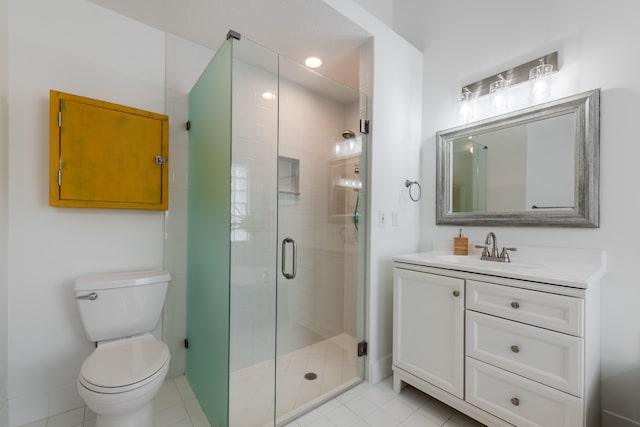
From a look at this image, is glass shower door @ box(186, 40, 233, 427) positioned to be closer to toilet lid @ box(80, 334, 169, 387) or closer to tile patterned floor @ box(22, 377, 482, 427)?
tile patterned floor @ box(22, 377, 482, 427)

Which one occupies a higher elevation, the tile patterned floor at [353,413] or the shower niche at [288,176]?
the shower niche at [288,176]

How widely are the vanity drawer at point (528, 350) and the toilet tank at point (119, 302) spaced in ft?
5.94

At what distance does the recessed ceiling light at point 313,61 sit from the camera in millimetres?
2266

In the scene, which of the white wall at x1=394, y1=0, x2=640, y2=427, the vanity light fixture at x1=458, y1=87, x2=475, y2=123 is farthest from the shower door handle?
Answer: the vanity light fixture at x1=458, y1=87, x2=475, y2=123

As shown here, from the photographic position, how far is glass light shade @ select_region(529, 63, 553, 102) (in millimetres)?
1622

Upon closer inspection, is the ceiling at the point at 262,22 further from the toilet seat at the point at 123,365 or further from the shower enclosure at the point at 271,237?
the toilet seat at the point at 123,365

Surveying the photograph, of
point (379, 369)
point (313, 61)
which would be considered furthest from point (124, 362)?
point (313, 61)

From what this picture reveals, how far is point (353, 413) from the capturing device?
1.63 metres

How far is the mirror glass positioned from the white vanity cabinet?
1.50 ft

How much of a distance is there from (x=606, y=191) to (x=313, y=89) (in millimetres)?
1792

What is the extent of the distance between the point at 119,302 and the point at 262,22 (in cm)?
194

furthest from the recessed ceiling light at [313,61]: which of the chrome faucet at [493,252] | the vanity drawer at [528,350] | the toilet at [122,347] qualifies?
the vanity drawer at [528,350]

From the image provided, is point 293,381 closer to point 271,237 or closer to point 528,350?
point 271,237

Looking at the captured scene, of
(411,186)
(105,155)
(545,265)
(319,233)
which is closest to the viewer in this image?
(545,265)
